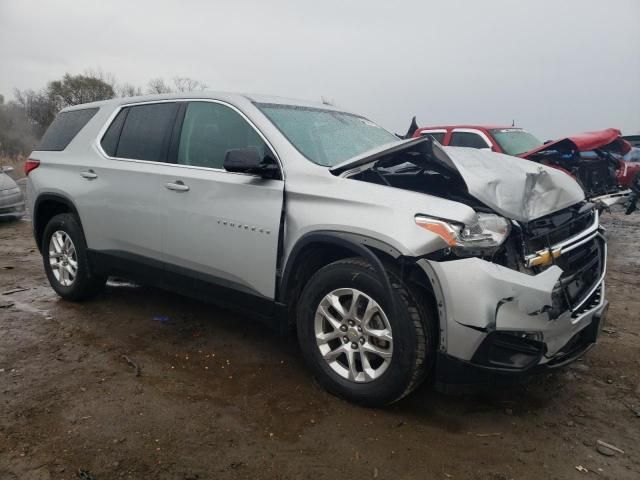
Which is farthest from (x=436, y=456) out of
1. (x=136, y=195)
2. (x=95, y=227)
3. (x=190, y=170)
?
(x=95, y=227)

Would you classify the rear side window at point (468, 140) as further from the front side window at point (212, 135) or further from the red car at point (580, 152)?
the front side window at point (212, 135)

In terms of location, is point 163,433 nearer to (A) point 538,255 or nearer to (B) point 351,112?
(A) point 538,255

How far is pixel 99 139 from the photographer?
439cm

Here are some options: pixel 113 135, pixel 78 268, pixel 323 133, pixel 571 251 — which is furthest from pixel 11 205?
pixel 571 251

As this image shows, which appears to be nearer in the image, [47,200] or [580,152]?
[47,200]

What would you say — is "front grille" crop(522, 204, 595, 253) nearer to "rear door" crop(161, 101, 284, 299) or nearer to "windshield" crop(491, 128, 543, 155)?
"rear door" crop(161, 101, 284, 299)

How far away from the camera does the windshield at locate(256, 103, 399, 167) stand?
11.0 ft

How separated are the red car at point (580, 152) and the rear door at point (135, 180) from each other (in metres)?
3.43

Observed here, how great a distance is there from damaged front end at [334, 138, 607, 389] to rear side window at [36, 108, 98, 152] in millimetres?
2841

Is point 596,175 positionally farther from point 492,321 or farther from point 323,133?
point 492,321

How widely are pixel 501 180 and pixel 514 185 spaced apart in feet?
0.28

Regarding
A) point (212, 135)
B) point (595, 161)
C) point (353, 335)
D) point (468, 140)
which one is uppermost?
point (212, 135)

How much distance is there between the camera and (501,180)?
290 centimetres

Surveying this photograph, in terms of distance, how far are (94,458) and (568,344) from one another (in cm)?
245
